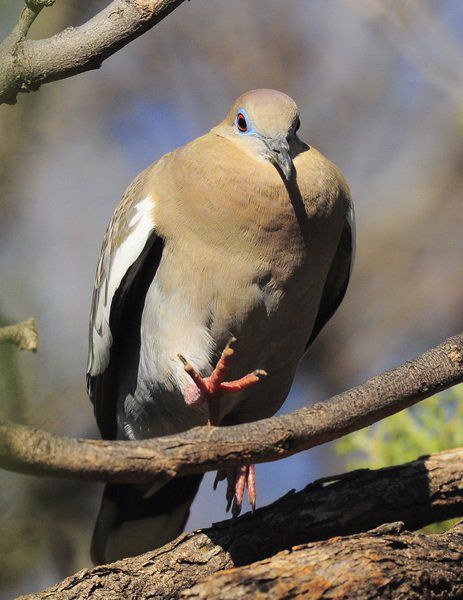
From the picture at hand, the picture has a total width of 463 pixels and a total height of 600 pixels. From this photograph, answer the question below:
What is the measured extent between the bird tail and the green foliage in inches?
31.1

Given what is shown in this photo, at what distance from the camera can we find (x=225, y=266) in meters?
3.32

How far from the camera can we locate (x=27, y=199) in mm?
5379

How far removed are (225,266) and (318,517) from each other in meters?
0.96

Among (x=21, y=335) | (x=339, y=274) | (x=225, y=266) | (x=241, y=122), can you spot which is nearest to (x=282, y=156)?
(x=241, y=122)

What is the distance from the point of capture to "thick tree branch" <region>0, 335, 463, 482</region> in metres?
1.91

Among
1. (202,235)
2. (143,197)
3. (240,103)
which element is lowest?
(202,235)

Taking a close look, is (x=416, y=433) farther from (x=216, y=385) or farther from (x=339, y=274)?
(x=216, y=385)

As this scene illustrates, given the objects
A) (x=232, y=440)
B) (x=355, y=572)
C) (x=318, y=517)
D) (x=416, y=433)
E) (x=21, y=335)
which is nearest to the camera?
(x=21, y=335)

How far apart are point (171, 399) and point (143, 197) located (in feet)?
2.67

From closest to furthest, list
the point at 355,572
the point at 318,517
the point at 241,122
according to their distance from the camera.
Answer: the point at 355,572 → the point at 318,517 → the point at 241,122

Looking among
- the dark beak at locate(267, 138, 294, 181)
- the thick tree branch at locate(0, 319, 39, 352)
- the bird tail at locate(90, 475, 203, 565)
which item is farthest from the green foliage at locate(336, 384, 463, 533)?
the thick tree branch at locate(0, 319, 39, 352)

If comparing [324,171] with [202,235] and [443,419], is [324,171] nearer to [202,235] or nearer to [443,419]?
[202,235]

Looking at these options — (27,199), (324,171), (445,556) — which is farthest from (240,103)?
(27,199)

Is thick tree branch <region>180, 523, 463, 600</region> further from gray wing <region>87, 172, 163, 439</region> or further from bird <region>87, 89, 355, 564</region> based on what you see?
gray wing <region>87, 172, 163, 439</region>
